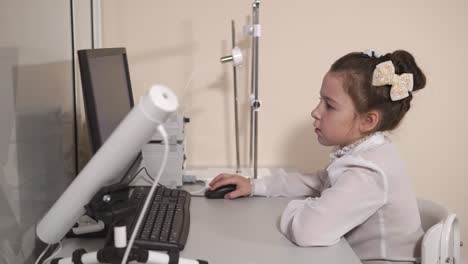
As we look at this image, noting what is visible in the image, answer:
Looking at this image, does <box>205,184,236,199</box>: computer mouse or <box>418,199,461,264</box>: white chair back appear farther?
<box>205,184,236,199</box>: computer mouse

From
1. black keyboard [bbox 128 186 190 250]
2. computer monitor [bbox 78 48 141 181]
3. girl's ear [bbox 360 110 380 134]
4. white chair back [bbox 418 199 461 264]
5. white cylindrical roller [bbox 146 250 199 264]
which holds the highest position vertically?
computer monitor [bbox 78 48 141 181]

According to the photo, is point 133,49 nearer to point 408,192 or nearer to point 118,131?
point 408,192

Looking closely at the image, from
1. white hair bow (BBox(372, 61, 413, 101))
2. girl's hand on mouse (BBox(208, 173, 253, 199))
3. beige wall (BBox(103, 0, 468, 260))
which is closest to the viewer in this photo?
white hair bow (BBox(372, 61, 413, 101))

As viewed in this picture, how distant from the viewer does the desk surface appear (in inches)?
42.4

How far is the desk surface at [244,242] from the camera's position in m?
1.08

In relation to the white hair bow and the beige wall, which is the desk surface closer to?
the white hair bow

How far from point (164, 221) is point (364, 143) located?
21.7 inches

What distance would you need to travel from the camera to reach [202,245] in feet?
3.73

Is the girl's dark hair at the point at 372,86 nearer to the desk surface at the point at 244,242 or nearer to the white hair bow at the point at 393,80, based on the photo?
the white hair bow at the point at 393,80

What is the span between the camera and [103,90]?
120cm

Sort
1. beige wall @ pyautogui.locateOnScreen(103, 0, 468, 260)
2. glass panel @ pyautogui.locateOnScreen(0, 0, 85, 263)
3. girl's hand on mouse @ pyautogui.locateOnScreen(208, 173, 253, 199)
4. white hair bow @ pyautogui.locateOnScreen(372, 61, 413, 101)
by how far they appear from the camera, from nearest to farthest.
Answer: glass panel @ pyautogui.locateOnScreen(0, 0, 85, 263) → white hair bow @ pyautogui.locateOnScreen(372, 61, 413, 101) → girl's hand on mouse @ pyautogui.locateOnScreen(208, 173, 253, 199) → beige wall @ pyautogui.locateOnScreen(103, 0, 468, 260)

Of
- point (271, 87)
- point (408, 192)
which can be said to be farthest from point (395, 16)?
point (408, 192)

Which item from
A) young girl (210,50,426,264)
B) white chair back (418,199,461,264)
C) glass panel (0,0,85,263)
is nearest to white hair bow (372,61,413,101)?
young girl (210,50,426,264)

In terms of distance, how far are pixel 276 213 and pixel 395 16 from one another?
99 centimetres
